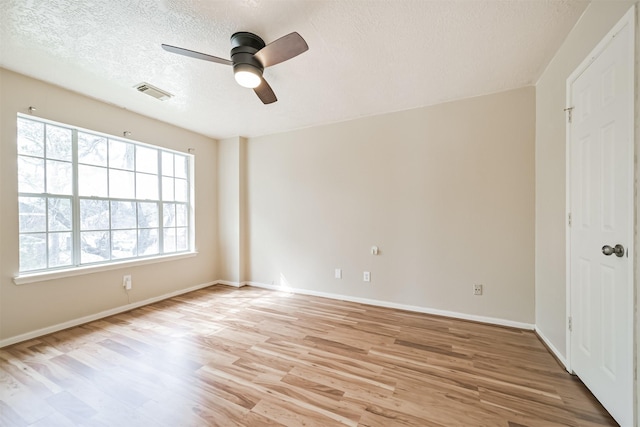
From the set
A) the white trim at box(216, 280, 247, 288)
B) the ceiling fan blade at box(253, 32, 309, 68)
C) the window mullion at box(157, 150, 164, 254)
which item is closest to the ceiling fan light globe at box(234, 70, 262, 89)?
the ceiling fan blade at box(253, 32, 309, 68)

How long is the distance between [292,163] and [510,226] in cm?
293

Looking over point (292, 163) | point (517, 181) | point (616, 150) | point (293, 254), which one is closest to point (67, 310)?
point (293, 254)

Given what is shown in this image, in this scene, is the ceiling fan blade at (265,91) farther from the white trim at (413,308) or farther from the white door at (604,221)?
the white trim at (413,308)

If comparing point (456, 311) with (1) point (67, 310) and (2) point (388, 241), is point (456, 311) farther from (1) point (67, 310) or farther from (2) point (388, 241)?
(1) point (67, 310)

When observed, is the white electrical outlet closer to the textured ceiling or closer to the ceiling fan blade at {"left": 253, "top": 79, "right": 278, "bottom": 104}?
the textured ceiling

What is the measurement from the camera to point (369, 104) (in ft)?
9.72

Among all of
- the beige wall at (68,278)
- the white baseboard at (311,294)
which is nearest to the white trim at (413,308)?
the white baseboard at (311,294)

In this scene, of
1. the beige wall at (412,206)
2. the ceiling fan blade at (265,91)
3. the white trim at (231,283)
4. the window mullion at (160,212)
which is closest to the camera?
the ceiling fan blade at (265,91)

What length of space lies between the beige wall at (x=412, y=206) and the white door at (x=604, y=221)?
80cm

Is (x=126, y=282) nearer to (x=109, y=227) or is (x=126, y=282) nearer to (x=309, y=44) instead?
(x=109, y=227)

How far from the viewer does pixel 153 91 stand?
104 inches

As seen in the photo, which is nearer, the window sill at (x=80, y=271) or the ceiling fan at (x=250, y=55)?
the ceiling fan at (x=250, y=55)

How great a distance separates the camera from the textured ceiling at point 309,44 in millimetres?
1581

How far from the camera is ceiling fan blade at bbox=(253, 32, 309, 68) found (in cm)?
152
